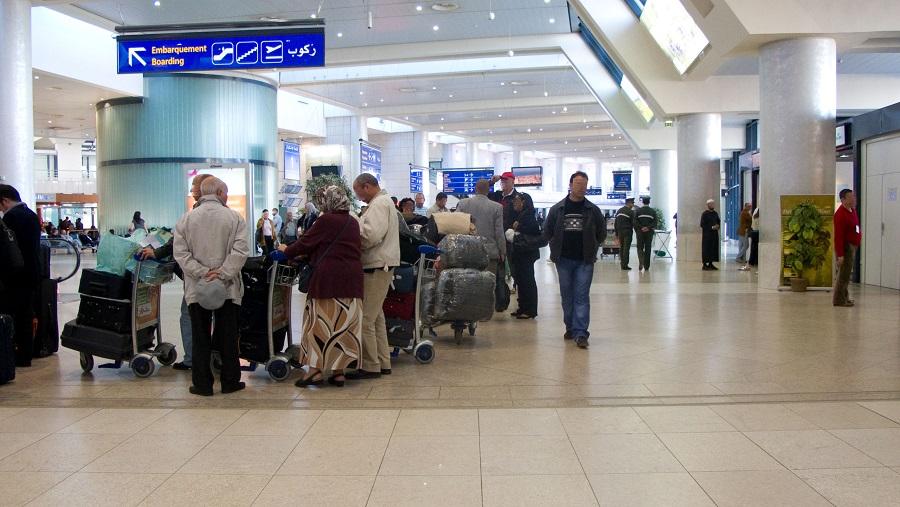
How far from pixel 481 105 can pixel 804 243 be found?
22410mm

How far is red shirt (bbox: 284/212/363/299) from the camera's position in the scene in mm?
5180

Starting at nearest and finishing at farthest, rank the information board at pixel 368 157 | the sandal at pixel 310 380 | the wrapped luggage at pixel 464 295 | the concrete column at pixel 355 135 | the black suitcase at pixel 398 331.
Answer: the sandal at pixel 310 380 < the black suitcase at pixel 398 331 < the wrapped luggage at pixel 464 295 < the information board at pixel 368 157 < the concrete column at pixel 355 135

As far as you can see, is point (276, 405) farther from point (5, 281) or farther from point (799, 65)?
point (799, 65)

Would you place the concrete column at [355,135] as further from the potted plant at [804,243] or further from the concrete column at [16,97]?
the potted plant at [804,243]

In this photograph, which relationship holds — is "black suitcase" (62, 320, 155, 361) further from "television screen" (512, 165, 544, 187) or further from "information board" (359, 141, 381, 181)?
"television screen" (512, 165, 544, 187)

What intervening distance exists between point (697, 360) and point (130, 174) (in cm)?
1947

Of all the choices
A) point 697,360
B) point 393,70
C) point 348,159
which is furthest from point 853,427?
point 348,159

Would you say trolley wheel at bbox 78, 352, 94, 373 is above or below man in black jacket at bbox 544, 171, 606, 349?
below

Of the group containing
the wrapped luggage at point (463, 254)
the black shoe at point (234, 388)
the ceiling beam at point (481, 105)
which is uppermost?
the ceiling beam at point (481, 105)

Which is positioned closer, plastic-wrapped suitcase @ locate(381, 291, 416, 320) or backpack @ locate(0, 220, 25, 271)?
backpack @ locate(0, 220, 25, 271)

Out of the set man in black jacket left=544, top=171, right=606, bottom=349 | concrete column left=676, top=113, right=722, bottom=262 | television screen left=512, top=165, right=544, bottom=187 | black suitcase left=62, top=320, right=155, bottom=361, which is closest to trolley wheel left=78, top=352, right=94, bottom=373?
black suitcase left=62, top=320, right=155, bottom=361

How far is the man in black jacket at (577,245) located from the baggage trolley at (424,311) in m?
0.97

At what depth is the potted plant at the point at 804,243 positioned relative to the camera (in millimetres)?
11500

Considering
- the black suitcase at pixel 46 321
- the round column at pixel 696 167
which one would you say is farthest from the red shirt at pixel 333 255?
the round column at pixel 696 167
